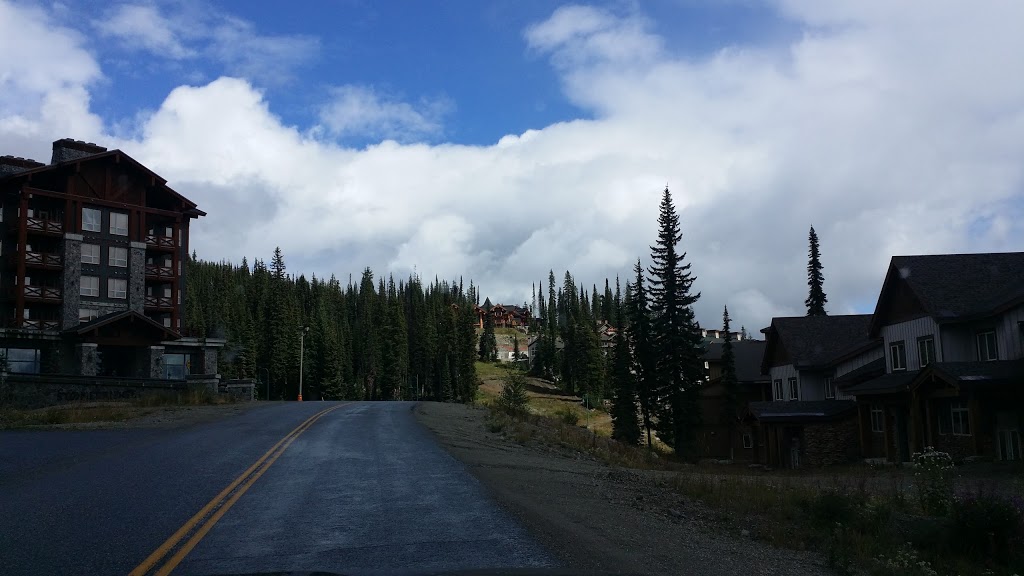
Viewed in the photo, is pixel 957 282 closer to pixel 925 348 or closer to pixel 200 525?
pixel 925 348

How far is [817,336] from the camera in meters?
50.4

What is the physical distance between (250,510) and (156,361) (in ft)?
175

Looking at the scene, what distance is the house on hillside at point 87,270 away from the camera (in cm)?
5566

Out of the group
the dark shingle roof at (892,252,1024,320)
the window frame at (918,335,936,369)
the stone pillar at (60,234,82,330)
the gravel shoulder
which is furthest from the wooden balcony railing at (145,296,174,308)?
the window frame at (918,335,936,369)

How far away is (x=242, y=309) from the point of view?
115875mm

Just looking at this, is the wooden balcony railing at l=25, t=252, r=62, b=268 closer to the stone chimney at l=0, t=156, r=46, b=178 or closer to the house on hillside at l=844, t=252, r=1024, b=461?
the stone chimney at l=0, t=156, r=46, b=178

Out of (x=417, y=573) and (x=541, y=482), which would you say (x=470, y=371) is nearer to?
(x=541, y=482)

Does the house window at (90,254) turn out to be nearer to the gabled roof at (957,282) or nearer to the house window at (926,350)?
the gabled roof at (957,282)

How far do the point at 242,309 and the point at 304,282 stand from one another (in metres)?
53.9

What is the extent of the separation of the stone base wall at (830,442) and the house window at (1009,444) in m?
12.6

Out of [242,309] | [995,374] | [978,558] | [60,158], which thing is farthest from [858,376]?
[242,309]

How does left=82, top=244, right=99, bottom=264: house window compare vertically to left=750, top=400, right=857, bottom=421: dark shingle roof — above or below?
above

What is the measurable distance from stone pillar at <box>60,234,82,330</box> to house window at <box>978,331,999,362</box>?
58.0 meters

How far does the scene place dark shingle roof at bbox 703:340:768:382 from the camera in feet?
209
